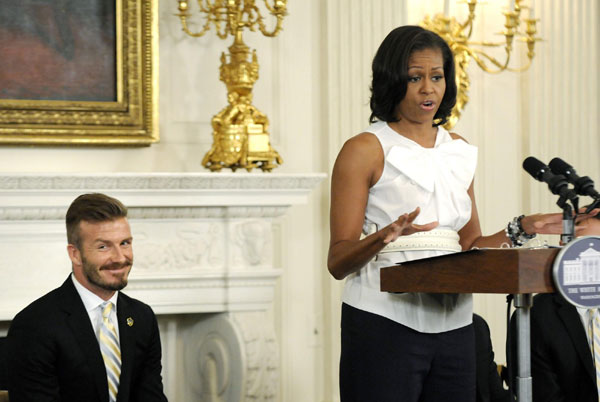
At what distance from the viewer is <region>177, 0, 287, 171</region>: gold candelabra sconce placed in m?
4.82

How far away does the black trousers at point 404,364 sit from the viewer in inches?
93.7

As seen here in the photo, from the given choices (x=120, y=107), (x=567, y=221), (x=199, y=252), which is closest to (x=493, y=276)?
(x=567, y=221)

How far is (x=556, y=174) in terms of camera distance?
233cm

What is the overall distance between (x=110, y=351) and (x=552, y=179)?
1.45m

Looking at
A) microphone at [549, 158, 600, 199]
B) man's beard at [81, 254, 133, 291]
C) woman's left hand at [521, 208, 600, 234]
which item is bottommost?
man's beard at [81, 254, 133, 291]

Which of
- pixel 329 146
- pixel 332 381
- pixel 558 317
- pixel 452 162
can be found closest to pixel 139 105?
pixel 329 146

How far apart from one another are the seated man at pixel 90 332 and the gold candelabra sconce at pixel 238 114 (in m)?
1.74

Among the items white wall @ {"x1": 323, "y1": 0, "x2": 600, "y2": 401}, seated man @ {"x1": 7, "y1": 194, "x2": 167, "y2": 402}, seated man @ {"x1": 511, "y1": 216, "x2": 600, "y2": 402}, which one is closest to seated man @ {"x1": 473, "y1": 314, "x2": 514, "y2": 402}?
seated man @ {"x1": 511, "y1": 216, "x2": 600, "y2": 402}

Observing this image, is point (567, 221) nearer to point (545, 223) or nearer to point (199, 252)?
point (545, 223)

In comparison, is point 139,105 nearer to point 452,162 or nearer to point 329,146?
point 329,146

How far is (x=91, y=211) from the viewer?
3072 mm

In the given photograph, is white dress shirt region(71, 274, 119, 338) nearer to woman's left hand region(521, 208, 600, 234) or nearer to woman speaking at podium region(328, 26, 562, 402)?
woman speaking at podium region(328, 26, 562, 402)

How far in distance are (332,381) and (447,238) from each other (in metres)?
3.23

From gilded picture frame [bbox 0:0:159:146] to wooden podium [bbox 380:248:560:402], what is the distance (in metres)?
2.94
